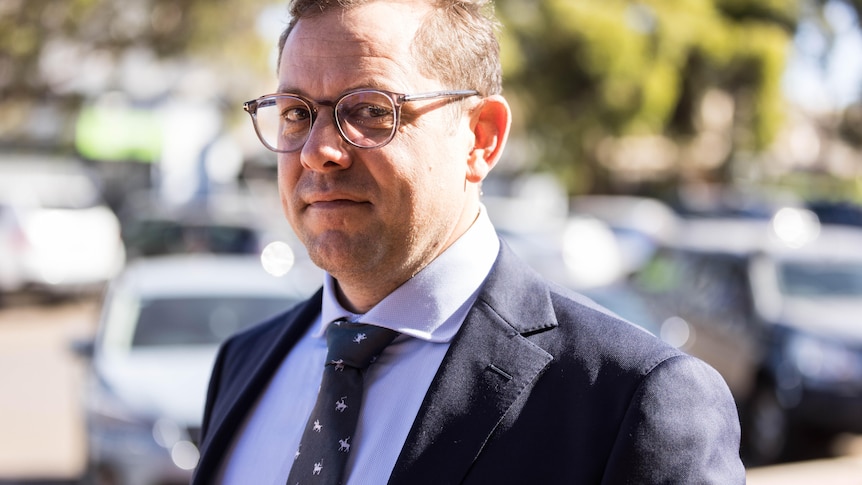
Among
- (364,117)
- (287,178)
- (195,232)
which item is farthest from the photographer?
(195,232)

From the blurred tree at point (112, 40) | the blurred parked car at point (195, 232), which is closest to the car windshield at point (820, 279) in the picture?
the blurred parked car at point (195, 232)

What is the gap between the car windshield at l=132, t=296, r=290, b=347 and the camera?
22.5 ft

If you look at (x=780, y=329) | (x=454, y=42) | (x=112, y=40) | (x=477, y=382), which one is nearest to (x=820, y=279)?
(x=780, y=329)

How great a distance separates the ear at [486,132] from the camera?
2031 mm

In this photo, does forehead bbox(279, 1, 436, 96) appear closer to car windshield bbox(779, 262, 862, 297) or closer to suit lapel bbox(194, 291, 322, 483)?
suit lapel bbox(194, 291, 322, 483)

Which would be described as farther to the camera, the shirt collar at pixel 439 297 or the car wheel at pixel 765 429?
the car wheel at pixel 765 429

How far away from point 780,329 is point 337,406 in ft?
22.3

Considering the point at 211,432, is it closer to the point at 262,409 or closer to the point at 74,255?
the point at 262,409

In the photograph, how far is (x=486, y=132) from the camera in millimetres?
2062

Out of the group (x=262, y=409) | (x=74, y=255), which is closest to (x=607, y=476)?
(x=262, y=409)

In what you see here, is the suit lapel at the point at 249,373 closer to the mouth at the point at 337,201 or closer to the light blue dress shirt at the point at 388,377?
the light blue dress shirt at the point at 388,377

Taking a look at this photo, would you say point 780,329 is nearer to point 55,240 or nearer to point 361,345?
point 361,345

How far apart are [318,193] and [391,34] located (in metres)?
0.34

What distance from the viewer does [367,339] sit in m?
1.94
